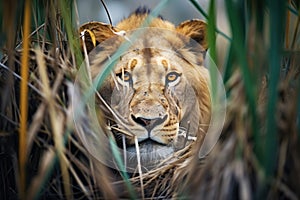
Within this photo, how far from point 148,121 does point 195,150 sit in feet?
1.16

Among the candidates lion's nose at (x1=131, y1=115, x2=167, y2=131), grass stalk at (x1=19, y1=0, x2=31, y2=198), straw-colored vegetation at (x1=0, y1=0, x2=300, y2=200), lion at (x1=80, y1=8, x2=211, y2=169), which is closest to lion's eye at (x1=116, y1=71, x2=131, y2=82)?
lion at (x1=80, y1=8, x2=211, y2=169)

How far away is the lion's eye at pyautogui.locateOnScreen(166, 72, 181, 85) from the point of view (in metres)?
1.31

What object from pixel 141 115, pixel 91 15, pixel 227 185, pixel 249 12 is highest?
pixel 91 15

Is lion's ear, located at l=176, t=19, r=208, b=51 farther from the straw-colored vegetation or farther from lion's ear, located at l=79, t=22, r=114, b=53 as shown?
the straw-colored vegetation

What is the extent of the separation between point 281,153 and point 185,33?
640 mm

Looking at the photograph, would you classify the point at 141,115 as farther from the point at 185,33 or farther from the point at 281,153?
the point at 281,153

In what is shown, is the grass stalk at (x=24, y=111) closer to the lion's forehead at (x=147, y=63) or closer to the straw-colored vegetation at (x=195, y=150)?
the straw-colored vegetation at (x=195, y=150)

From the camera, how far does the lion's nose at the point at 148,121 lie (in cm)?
120

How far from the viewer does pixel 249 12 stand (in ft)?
2.68

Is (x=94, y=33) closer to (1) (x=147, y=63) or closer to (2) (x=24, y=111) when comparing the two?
(1) (x=147, y=63)

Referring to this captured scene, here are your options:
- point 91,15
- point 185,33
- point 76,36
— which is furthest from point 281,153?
point 91,15

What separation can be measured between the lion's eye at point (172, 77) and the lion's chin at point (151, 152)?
0.15 meters

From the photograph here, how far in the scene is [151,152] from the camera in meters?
1.24

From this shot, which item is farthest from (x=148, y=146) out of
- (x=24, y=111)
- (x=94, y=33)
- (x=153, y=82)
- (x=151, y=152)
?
(x=24, y=111)
